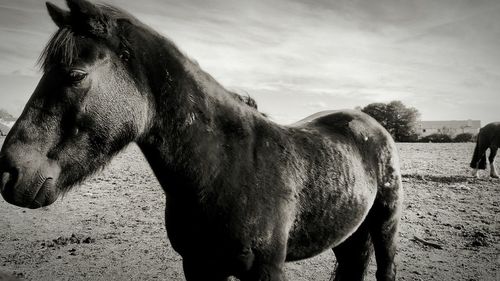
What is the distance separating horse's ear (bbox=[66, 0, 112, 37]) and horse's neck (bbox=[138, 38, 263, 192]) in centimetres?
43

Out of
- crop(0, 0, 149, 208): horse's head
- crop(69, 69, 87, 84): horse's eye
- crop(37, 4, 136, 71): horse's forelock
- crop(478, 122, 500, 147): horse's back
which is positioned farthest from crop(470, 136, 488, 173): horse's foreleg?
crop(69, 69, 87, 84): horse's eye

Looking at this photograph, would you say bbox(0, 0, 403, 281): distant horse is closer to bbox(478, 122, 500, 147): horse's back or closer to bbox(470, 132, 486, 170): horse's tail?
bbox(470, 132, 486, 170): horse's tail

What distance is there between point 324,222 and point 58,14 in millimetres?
2132

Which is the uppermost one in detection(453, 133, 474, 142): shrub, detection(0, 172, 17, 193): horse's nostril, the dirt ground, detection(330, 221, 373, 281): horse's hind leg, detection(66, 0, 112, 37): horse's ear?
detection(453, 133, 474, 142): shrub

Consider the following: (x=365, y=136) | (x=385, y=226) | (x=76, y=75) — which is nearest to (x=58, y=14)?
(x=76, y=75)

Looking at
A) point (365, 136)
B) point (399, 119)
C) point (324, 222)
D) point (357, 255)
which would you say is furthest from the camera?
point (399, 119)

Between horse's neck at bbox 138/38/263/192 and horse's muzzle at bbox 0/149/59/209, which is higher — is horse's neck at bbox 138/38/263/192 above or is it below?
above

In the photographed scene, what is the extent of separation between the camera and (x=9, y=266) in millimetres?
4207

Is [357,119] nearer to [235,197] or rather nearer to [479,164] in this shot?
[235,197]

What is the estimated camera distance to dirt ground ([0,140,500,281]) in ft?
13.9

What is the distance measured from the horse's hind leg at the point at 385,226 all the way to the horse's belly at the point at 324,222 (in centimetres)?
46

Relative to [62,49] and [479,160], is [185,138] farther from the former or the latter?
[479,160]

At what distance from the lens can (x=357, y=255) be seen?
3.35 metres

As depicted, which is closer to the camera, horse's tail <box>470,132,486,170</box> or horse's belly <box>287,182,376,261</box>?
horse's belly <box>287,182,376,261</box>
